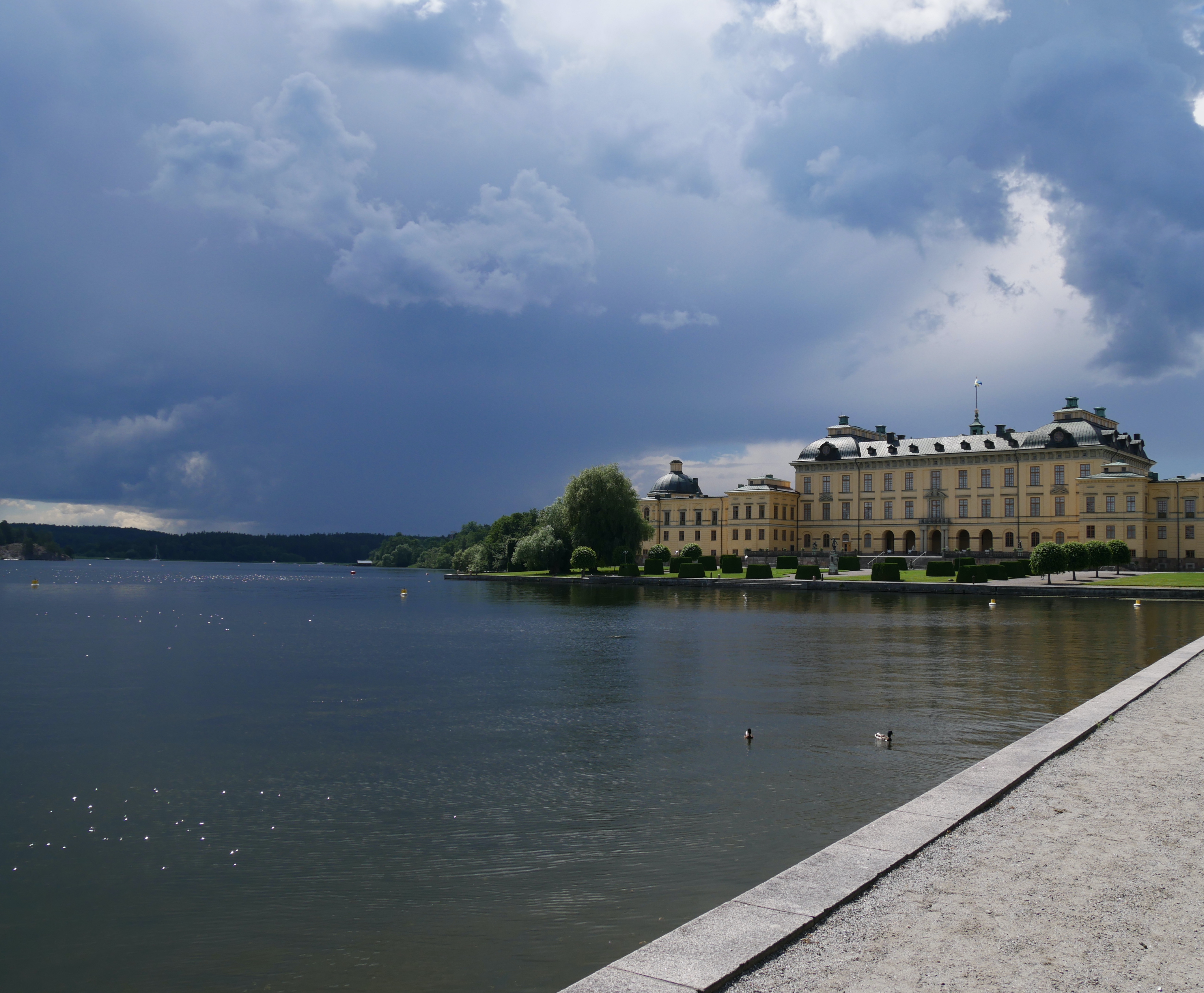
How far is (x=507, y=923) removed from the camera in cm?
734

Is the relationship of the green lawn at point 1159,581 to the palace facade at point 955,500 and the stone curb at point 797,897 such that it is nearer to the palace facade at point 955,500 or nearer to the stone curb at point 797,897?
the palace facade at point 955,500

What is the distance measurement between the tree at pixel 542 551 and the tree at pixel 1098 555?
42.5 metres

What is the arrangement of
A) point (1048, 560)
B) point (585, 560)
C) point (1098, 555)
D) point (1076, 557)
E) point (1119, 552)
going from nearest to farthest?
point (1048, 560) < point (1076, 557) < point (1098, 555) < point (1119, 552) < point (585, 560)

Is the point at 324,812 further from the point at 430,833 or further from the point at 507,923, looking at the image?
the point at 507,923

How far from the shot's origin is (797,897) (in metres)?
6.34

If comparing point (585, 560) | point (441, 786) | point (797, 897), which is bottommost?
point (441, 786)

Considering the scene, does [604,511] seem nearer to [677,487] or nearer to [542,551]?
[542,551]

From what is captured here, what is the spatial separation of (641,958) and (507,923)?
85.1 inches

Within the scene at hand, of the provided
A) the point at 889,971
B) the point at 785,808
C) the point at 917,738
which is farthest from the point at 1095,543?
the point at 889,971

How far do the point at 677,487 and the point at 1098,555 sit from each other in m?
59.4

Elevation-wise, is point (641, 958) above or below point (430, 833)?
above

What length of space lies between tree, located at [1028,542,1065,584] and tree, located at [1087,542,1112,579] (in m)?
3.91

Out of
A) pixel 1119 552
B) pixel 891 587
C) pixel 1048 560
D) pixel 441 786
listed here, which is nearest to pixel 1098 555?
pixel 1119 552

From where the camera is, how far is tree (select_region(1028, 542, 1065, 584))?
61781 millimetres
